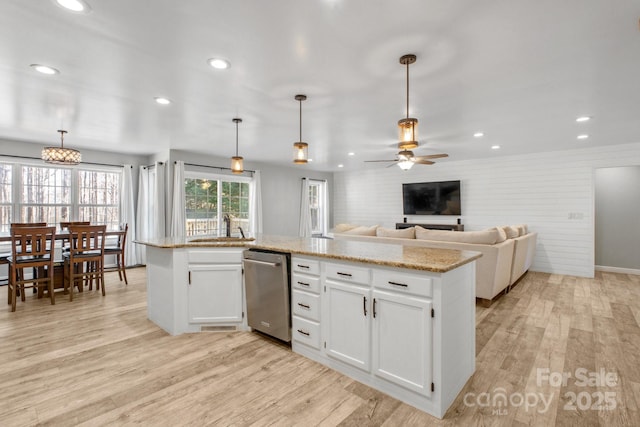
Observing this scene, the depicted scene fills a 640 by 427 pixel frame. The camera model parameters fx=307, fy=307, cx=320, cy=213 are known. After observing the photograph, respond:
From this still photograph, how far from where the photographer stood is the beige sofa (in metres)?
3.76

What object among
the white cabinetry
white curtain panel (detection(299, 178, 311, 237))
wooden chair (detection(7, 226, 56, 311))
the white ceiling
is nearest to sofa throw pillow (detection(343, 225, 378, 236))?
the white ceiling

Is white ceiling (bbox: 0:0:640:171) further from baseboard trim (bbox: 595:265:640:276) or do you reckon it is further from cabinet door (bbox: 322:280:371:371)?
baseboard trim (bbox: 595:265:640:276)

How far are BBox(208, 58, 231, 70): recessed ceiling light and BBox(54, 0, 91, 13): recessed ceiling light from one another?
81cm

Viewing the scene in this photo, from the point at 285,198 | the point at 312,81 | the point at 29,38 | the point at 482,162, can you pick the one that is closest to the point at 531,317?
the point at 312,81

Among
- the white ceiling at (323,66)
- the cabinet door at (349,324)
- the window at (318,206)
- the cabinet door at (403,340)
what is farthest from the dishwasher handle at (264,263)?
the window at (318,206)

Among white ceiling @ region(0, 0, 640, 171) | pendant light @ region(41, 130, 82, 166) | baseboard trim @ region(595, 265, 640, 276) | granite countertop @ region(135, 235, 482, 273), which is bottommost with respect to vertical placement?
baseboard trim @ region(595, 265, 640, 276)

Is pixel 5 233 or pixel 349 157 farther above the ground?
pixel 349 157

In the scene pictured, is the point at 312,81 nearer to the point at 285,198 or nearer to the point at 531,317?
the point at 531,317

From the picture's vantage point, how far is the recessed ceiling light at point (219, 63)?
2.44 m

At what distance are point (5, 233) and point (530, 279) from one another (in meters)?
9.13

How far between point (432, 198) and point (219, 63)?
6.25m

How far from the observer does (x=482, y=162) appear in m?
6.83

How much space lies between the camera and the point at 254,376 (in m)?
2.29

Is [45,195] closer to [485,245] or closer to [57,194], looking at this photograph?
[57,194]
